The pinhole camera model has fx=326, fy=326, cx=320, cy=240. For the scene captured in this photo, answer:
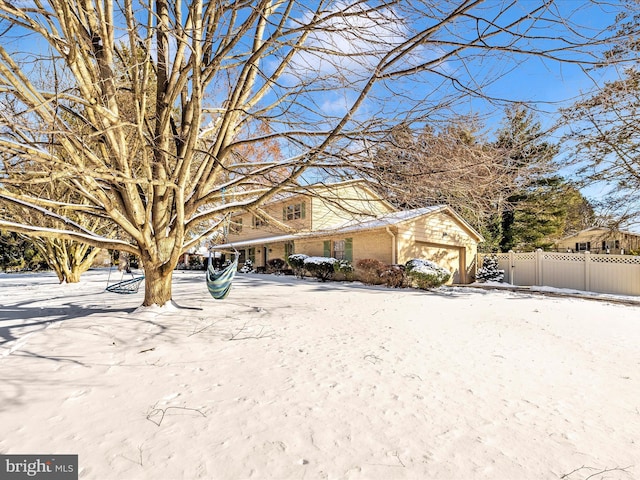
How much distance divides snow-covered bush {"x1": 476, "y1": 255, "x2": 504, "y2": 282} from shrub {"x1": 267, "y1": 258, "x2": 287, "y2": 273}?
11700 mm

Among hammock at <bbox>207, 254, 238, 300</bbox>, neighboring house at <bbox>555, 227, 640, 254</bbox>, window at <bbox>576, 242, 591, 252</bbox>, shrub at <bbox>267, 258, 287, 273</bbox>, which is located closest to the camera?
hammock at <bbox>207, 254, 238, 300</bbox>

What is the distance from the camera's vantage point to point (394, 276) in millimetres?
13508

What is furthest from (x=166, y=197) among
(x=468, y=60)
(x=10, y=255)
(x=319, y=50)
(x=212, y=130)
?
(x=10, y=255)

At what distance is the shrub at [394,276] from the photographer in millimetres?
13461

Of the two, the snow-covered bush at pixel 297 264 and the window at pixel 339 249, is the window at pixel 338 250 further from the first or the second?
the snow-covered bush at pixel 297 264

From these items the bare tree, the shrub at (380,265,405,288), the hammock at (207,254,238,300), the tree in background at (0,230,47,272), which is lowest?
Result: the shrub at (380,265,405,288)

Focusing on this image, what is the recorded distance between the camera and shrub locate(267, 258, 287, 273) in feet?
68.0

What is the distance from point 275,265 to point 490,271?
42.1 feet

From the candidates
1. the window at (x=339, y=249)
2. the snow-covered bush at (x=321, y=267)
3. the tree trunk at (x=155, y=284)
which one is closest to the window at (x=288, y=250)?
the window at (x=339, y=249)

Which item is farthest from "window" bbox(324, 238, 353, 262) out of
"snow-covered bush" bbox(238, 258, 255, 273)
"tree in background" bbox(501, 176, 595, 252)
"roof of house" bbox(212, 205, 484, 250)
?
"tree in background" bbox(501, 176, 595, 252)

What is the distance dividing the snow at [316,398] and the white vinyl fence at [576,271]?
34.9 feet

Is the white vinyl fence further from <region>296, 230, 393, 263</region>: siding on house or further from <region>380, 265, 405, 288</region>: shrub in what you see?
<region>380, 265, 405, 288</region>: shrub

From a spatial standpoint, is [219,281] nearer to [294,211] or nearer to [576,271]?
[294,211]

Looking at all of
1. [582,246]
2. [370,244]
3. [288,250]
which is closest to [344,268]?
[370,244]
